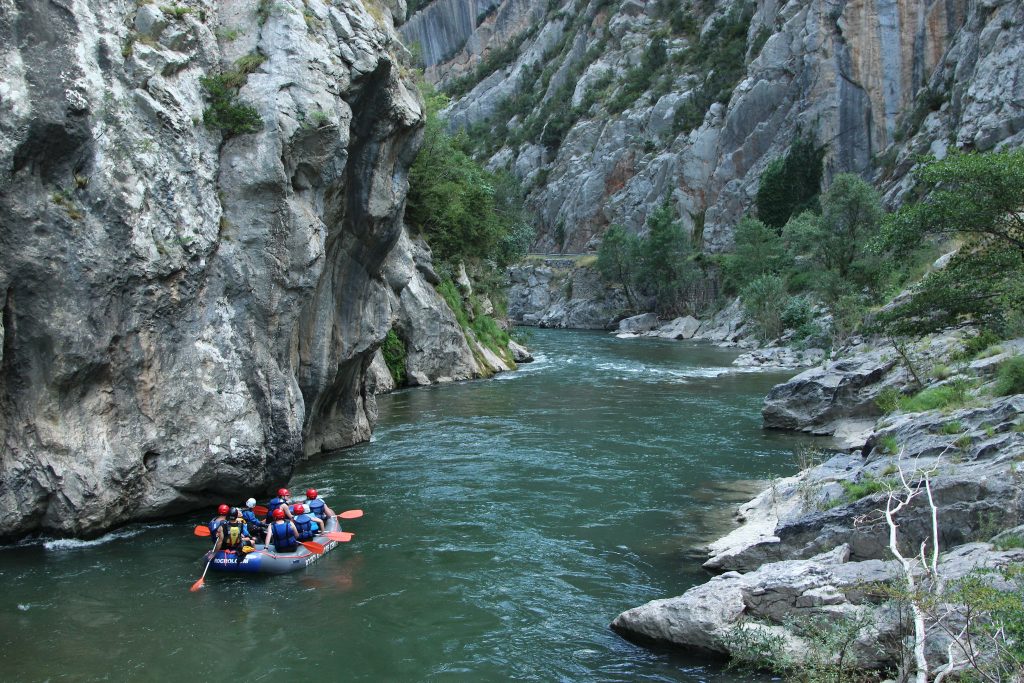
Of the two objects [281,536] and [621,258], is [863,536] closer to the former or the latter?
[281,536]

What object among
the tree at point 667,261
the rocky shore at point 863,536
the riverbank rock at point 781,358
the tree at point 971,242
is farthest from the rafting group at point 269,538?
the tree at point 667,261

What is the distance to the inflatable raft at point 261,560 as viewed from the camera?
11930 mm

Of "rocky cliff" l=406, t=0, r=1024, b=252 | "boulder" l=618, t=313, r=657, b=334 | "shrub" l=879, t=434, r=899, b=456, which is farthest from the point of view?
"boulder" l=618, t=313, r=657, b=334

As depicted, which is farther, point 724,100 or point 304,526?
point 724,100

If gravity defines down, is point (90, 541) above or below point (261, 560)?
above

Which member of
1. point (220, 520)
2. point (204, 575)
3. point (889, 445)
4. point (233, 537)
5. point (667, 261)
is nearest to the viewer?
point (204, 575)

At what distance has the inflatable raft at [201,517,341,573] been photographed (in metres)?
11.9

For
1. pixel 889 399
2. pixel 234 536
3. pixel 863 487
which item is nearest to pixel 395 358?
pixel 889 399

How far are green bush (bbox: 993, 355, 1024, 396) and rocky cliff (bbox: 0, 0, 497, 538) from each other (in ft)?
42.9

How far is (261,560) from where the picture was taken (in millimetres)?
12086

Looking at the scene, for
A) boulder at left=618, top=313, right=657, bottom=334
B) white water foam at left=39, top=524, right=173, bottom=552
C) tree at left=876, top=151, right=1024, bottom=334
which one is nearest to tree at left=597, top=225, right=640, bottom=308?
boulder at left=618, top=313, right=657, bottom=334

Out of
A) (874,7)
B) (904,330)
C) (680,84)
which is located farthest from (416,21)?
(904,330)

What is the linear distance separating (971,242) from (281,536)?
→ 16004 millimetres

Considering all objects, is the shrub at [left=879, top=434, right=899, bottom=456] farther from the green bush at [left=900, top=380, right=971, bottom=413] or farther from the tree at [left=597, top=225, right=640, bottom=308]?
the tree at [left=597, top=225, right=640, bottom=308]
